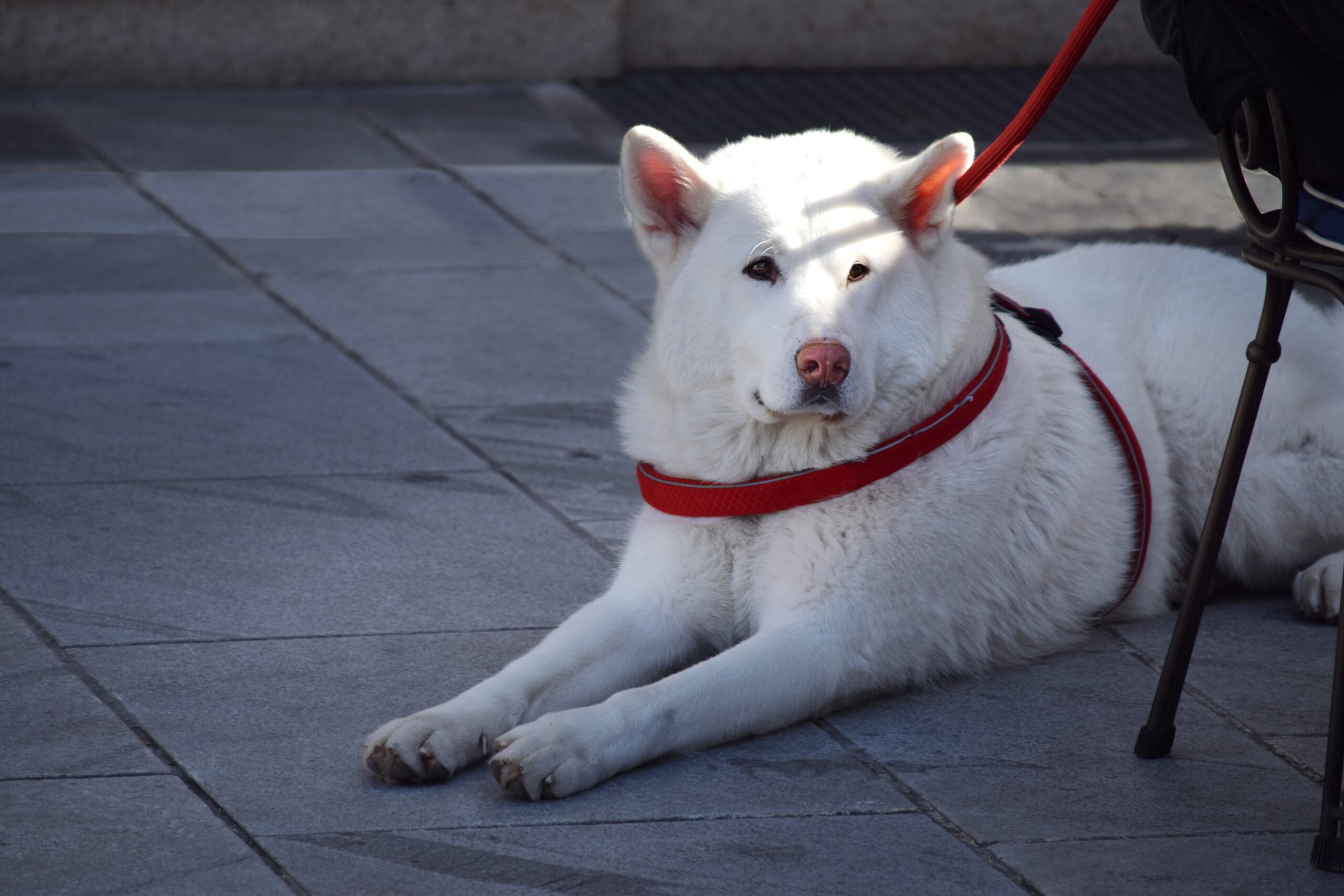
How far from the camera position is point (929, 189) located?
393 centimetres

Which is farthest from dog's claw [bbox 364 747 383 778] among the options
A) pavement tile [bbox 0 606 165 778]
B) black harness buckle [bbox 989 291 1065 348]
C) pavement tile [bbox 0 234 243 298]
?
pavement tile [bbox 0 234 243 298]

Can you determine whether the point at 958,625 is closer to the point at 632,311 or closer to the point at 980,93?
the point at 632,311

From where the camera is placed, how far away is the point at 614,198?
8.92m

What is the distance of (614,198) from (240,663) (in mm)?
5307

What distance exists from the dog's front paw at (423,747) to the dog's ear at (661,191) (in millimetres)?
1318

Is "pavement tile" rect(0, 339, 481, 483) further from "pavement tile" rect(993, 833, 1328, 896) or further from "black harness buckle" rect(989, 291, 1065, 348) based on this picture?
"pavement tile" rect(993, 833, 1328, 896)

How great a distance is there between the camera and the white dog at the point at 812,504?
3.61 meters

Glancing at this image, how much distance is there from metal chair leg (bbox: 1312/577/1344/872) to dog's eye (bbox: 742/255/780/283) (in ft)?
4.82

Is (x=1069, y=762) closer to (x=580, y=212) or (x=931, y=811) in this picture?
(x=931, y=811)

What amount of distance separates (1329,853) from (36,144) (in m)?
8.02

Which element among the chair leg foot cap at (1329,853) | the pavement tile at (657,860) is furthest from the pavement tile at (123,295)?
the chair leg foot cap at (1329,853)

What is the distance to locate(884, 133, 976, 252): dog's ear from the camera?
12.7ft

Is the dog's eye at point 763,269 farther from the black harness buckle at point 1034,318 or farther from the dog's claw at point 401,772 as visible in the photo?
the dog's claw at point 401,772

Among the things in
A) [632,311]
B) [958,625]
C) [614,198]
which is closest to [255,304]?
[632,311]
